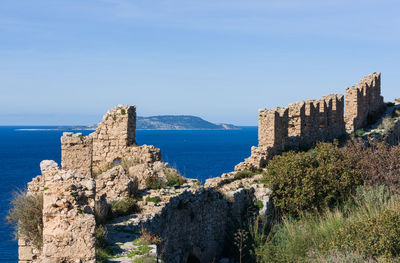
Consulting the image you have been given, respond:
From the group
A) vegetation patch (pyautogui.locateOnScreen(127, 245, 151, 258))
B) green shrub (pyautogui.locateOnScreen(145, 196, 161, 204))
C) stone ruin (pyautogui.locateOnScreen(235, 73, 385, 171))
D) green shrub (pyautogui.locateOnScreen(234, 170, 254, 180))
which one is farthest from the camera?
stone ruin (pyautogui.locateOnScreen(235, 73, 385, 171))

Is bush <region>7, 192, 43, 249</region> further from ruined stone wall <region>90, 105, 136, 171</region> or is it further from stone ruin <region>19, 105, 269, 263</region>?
ruined stone wall <region>90, 105, 136, 171</region>

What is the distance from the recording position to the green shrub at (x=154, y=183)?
13195 mm

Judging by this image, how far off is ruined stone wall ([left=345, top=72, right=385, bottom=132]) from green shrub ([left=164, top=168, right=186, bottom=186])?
1852cm

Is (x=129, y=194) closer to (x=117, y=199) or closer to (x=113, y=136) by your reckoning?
(x=117, y=199)

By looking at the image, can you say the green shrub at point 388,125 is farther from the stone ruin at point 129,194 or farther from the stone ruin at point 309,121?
the stone ruin at point 129,194

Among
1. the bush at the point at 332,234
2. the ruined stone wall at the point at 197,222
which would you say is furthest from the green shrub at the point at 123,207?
the bush at the point at 332,234

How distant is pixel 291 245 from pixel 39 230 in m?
6.90

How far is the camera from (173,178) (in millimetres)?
14062

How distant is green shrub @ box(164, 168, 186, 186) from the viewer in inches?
549

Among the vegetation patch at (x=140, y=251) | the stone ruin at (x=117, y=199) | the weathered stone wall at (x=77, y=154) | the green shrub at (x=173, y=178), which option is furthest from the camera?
the green shrub at (x=173, y=178)

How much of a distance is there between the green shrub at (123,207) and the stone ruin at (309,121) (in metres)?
8.51

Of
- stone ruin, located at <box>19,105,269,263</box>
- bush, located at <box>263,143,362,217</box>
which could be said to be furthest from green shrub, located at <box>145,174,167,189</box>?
bush, located at <box>263,143,362,217</box>

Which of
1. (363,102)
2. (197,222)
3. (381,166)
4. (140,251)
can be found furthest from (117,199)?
(363,102)

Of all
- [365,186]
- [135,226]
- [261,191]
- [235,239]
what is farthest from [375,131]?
[135,226]
